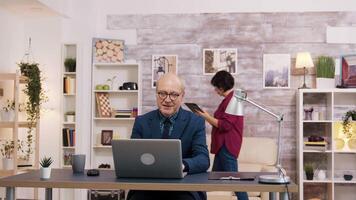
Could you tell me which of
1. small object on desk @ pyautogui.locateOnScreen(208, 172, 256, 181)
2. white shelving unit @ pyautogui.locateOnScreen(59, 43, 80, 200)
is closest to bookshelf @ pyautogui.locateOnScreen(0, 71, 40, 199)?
white shelving unit @ pyautogui.locateOnScreen(59, 43, 80, 200)

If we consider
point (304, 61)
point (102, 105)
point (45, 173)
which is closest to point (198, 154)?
point (45, 173)

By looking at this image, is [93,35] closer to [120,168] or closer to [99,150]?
[99,150]

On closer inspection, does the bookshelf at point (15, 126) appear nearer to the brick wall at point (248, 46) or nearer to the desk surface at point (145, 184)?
the brick wall at point (248, 46)

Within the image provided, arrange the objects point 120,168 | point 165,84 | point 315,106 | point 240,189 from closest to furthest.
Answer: point 240,189 → point 120,168 → point 165,84 → point 315,106

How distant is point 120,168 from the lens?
9.53 ft

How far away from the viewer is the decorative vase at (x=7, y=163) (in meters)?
5.64

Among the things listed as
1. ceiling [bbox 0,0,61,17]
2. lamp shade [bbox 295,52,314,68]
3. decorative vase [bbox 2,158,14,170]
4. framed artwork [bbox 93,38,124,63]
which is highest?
ceiling [bbox 0,0,61,17]

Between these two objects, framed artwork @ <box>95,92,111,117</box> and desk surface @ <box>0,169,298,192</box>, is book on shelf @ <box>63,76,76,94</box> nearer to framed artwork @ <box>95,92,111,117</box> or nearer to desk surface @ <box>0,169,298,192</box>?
framed artwork @ <box>95,92,111,117</box>

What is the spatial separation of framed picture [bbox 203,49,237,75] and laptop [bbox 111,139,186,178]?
3.89 metres

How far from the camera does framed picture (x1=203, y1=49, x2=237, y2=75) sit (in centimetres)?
662

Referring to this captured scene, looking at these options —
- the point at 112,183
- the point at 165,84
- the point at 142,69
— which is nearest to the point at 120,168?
the point at 112,183

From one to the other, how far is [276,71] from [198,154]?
142 inches

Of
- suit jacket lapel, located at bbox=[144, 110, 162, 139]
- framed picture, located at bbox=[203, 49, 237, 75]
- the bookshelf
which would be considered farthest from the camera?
framed picture, located at bbox=[203, 49, 237, 75]

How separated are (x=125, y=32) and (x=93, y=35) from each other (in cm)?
43
